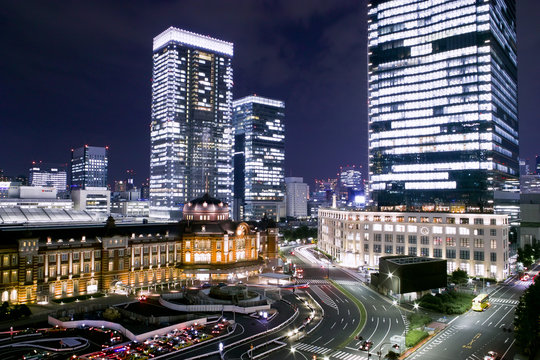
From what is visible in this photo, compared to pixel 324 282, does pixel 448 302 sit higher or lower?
higher

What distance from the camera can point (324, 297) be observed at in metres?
96.3

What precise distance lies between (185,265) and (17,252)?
1716 inches

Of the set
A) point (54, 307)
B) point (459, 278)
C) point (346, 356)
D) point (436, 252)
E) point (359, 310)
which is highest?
point (436, 252)

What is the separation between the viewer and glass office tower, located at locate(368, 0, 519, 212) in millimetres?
153500

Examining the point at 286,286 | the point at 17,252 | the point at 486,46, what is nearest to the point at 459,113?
the point at 486,46

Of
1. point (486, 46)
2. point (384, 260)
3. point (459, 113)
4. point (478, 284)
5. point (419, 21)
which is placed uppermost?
point (419, 21)

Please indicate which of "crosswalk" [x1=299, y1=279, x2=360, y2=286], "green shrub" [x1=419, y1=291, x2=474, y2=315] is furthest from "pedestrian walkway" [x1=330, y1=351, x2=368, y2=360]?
"crosswalk" [x1=299, y1=279, x2=360, y2=286]

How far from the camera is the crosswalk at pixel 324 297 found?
90.1 metres

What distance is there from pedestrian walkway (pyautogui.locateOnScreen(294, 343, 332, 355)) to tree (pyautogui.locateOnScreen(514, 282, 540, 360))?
94.0 feet

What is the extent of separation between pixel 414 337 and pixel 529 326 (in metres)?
16.4

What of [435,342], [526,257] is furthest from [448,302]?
[526,257]

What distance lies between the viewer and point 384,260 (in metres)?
102

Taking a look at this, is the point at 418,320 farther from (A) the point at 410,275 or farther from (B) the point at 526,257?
(B) the point at 526,257

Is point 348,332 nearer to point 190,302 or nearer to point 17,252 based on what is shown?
point 190,302
